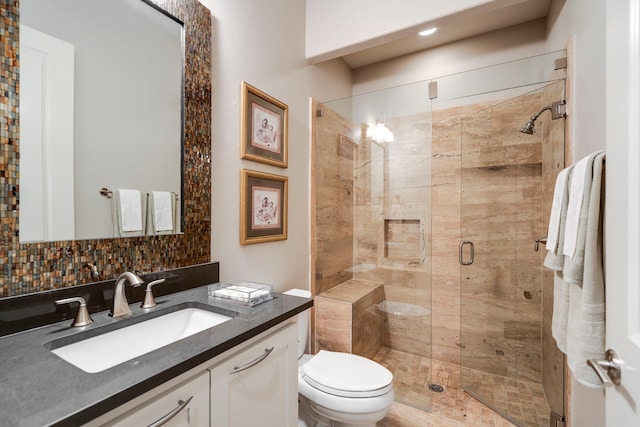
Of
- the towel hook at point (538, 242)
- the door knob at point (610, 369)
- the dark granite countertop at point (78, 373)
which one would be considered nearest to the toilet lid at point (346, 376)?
the dark granite countertop at point (78, 373)

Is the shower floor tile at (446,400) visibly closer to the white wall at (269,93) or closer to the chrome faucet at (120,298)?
the white wall at (269,93)

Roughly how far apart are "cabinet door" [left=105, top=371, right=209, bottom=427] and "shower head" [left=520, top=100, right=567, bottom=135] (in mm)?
2171

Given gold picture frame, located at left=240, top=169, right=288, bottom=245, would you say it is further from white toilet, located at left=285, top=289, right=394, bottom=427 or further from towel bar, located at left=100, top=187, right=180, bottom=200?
white toilet, located at left=285, top=289, right=394, bottom=427

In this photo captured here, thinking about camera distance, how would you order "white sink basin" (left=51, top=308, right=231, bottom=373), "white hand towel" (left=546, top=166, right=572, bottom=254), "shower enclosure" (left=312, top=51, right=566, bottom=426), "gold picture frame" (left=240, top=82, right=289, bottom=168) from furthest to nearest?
"shower enclosure" (left=312, top=51, right=566, bottom=426) → "gold picture frame" (left=240, top=82, right=289, bottom=168) → "white hand towel" (left=546, top=166, right=572, bottom=254) → "white sink basin" (left=51, top=308, right=231, bottom=373)

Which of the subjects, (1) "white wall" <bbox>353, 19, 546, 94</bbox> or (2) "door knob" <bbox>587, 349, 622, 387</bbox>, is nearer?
(2) "door knob" <bbox>587, 349, 622, 387</bbox>

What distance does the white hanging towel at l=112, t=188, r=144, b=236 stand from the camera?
3.63 feet

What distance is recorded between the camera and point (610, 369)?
25.8 inches

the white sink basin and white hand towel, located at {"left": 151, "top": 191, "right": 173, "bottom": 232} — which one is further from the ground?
white hand towel, located at {"left": 151, "top": 191, "right": 173, "bottom": 232}

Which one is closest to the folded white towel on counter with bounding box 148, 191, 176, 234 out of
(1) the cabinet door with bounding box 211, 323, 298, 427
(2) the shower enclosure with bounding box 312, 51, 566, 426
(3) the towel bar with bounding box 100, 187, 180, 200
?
(3) the towel bar with bounding box 100, 187, 180, 200

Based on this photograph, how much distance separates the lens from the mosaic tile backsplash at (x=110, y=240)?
84cm

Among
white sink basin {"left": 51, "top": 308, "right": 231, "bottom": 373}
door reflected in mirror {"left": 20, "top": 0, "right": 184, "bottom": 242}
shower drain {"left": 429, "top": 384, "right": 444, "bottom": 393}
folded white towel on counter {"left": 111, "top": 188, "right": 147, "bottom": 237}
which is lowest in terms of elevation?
shower drain {"left": 429, "top": 384, "right": 444, "bottom": 393}

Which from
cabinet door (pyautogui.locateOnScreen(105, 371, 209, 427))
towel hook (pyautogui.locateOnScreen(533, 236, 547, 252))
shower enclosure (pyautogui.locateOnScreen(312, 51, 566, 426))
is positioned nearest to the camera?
cabinet door (pyautogui.locateOnScreen(105, 371, 209, 427))

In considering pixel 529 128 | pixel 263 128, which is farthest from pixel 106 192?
pixel 529 128

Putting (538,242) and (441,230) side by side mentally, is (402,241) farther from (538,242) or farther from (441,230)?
(538,242)
